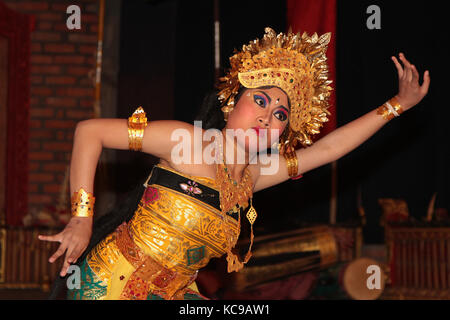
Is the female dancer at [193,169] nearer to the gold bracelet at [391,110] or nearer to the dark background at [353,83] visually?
the gold bracelet at [391,110]

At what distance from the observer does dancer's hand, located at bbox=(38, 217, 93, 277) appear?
1.70 meters

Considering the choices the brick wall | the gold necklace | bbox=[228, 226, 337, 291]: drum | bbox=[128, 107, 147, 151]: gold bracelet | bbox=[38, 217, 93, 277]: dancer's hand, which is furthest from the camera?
the brick wall

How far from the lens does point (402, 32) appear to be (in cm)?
554

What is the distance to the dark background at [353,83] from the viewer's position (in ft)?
17.9

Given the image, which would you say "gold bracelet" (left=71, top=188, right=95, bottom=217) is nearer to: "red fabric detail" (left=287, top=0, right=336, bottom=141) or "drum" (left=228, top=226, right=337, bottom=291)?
"red fabric detail" (left=287, top=0, right=336, bottom=141)

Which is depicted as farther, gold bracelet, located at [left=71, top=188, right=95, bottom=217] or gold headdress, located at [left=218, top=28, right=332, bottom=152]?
gold headdress, located at [left=218, top=28, right=332, bottom=152]

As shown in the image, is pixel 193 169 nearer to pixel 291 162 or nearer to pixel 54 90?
pixel 291 162

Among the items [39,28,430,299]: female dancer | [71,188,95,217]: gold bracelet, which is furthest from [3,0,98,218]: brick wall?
[71,188,95,217]: gold bracelet

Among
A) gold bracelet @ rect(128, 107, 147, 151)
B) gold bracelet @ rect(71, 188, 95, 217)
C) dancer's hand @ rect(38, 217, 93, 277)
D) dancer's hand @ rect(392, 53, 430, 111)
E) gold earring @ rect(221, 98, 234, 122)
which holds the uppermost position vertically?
dancer's hand @ rect(392, 53, 430, 111)

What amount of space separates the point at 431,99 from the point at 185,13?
279 cm

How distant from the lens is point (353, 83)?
220 inches

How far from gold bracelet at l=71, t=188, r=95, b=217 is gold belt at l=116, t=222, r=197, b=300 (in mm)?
218

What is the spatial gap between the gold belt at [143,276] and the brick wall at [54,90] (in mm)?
3691
